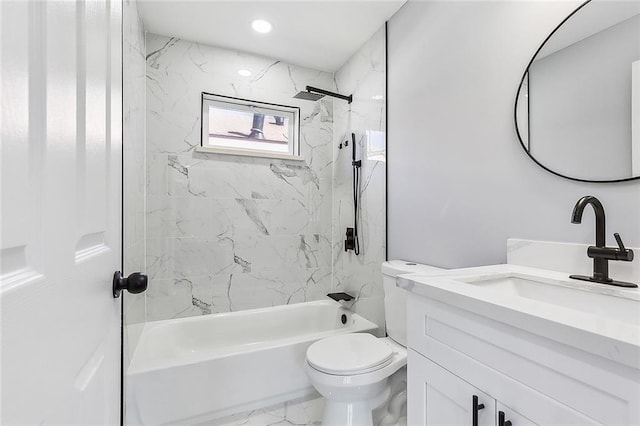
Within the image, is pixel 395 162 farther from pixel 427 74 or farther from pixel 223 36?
pixel 223 36

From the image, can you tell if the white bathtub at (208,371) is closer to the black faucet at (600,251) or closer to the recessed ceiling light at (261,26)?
the black faucet at (600,251)

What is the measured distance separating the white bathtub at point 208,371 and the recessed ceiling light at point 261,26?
86.0 inches

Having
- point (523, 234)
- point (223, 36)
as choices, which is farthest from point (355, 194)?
point (223, 36)

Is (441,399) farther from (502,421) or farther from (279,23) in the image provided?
(279,23)

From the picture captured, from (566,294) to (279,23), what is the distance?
226 centimetres

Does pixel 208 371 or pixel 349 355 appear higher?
pixel 349 355

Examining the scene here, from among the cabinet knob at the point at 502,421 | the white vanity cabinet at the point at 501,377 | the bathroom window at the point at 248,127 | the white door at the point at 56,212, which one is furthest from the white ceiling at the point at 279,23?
the cabinet knob at the point at 502,421

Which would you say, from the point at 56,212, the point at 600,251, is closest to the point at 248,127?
the point at 56,212

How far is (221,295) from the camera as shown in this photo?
244 cm

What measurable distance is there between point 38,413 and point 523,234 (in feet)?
4.95

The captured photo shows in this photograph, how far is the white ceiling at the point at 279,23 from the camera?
6.43ft

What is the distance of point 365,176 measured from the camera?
2377mm

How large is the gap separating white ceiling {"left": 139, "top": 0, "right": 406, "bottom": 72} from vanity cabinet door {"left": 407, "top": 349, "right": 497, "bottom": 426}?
2.09 meters

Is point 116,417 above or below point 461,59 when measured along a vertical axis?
below
